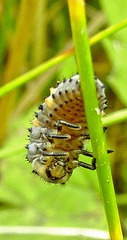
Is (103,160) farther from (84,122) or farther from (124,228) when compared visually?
(124,228)

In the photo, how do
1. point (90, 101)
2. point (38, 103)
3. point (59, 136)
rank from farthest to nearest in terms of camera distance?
1. point (38, 103)
2. point (59, 136)
3. point (90, 101)

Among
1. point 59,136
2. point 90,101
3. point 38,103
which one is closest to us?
point 90,101

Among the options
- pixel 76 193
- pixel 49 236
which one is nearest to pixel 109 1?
pixel 76 193

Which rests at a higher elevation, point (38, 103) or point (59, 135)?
point (38, 103)

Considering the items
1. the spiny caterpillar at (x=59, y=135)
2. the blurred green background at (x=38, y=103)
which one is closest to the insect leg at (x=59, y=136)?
the spiny caterpillar at (x=59, y=135)

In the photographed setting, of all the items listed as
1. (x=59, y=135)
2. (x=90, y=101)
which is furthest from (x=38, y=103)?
(x=90, y=101)

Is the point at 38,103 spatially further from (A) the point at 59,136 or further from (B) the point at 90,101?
(B) the point at 90,101
